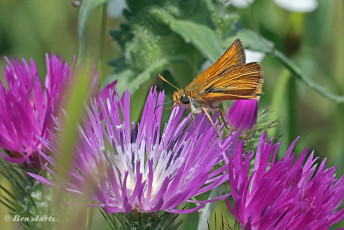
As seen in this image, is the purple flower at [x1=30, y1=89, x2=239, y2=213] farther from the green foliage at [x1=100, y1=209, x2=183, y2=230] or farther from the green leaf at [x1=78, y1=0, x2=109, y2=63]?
the green leaf at [x1=78, y1=0, x2=109, y2=63]

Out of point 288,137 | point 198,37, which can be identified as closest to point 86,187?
point 198,37

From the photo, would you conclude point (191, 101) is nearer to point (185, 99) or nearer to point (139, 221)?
point (185, 99)

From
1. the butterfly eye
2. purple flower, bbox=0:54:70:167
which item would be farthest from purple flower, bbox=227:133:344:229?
purple flower, bbox=0:54:70:167

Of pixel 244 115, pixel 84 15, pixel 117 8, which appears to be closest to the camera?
pixel 244 115

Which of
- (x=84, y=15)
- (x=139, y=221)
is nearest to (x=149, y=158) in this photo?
(x=139, y=221)

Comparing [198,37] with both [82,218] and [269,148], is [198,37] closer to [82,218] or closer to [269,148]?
[269,148]

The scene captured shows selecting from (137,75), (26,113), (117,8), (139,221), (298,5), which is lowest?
(139,221)
